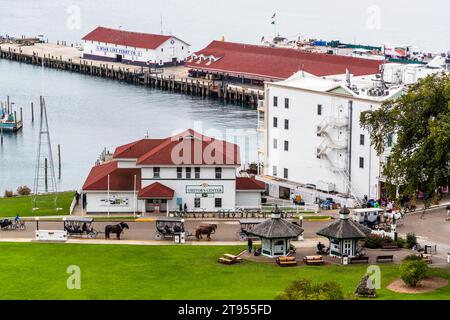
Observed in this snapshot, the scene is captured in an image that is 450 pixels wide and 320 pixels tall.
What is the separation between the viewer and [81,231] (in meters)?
63.1

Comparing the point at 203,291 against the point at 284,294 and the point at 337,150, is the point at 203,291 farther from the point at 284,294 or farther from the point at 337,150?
the point at 337,150

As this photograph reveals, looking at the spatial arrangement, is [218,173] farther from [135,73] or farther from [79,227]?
[135,73]

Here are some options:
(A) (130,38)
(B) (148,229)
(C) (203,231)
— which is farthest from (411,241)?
(A) (130,38)

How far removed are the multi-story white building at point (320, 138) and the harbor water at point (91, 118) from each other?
836 inches

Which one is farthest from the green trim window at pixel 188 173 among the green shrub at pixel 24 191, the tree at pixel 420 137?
the green shrub at pixel 24 191

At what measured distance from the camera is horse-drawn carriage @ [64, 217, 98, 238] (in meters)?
63.0

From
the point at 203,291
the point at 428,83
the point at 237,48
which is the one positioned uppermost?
the point at 237,48

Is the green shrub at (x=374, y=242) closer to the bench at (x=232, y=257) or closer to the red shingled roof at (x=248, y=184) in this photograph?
the bench at (x=232, y=257)

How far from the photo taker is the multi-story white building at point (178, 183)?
72438 millimetres

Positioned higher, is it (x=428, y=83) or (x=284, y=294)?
(x=428, y=83)

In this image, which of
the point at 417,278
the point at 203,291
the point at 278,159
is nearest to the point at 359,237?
the point at 417,278

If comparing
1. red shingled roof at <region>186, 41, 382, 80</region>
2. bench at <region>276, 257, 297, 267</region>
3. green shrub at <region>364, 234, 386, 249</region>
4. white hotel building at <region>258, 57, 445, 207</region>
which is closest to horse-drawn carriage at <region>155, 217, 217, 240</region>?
bench at <region>276, 257, 297, 267</region>
